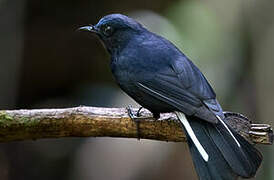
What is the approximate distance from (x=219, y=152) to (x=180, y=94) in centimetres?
42

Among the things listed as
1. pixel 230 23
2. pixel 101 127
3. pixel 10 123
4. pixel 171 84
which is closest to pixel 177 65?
pixel 171 84

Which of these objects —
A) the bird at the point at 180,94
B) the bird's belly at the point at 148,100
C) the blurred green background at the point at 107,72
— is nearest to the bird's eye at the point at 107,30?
the bird at the point at 180,94

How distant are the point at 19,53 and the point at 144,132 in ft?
9.43

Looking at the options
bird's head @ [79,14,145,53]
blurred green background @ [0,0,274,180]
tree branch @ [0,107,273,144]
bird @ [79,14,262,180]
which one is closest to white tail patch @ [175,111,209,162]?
bird @ [79,14,262,180]

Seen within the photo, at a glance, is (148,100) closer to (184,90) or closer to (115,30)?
(184,90)

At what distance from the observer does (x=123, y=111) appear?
11.4 feet

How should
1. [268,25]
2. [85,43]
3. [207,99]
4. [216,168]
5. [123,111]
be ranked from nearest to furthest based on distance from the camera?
[216,168], [207,99], [123,111], [268,25], [85,43]

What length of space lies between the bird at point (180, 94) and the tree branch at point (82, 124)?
0.50 feet

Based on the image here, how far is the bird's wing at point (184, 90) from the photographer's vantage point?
121 inches

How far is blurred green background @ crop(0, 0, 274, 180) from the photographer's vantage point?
18.6ft

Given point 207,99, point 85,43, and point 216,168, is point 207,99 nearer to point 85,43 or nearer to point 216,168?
point 216,168

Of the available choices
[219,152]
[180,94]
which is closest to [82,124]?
[180,94]

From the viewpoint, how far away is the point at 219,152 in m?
3.01

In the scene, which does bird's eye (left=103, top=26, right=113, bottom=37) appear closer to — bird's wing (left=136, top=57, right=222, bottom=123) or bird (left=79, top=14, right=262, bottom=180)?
bird (left=79, top=14, right=262, bottom=180)
